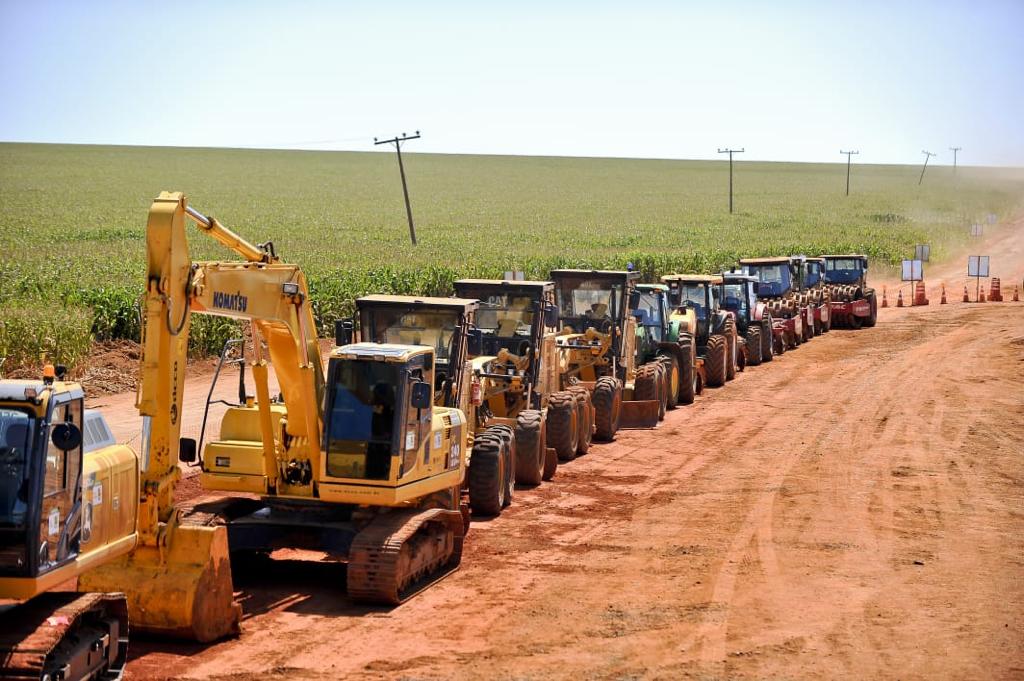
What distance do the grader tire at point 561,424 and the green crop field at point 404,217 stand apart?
33.7ft

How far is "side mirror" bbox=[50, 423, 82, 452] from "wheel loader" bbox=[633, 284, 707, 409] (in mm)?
18163

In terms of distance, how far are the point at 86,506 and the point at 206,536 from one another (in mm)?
1835

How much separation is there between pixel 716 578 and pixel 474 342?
6375mm

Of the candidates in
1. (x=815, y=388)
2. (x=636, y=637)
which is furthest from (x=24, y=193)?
(x=636, y=637)

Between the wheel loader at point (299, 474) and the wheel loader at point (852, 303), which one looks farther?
the wheel loader at point (852, 303)

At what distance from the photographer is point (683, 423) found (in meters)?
24.7

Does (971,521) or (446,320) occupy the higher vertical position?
(446,320)

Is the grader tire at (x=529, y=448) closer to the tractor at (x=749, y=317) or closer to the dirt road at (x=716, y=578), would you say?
the dirt road at (x=716, y=578)

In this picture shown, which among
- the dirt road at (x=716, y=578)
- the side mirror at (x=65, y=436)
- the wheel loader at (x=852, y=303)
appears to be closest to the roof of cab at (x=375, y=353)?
the dirt road at (x=716, y=578)

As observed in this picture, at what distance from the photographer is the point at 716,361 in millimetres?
29359

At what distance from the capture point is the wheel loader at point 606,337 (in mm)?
23734

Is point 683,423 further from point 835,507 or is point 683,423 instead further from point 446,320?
point 446,320

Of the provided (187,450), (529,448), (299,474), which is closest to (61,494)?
(187,450)

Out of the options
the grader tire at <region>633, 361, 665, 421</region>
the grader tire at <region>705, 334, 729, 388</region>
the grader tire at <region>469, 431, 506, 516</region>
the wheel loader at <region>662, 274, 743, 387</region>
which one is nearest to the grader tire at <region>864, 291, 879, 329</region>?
the wheel loader at <region>662, 274, 743, 387</region>
